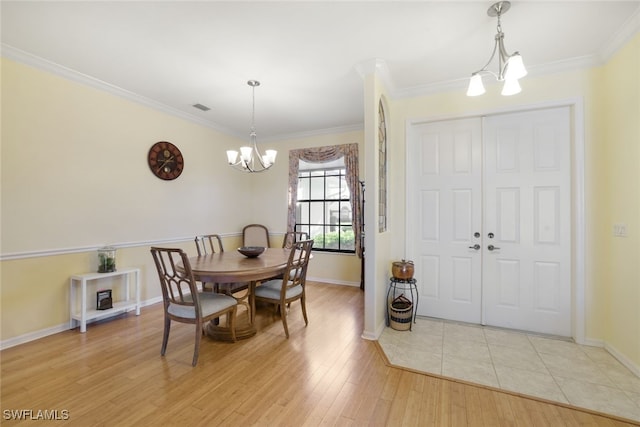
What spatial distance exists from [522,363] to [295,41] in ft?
11.1

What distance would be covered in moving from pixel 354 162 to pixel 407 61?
2.10 meters

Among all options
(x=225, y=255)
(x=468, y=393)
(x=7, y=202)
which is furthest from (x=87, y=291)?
(x=468, y=393)

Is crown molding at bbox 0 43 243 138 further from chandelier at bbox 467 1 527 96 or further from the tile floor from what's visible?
the tile floor

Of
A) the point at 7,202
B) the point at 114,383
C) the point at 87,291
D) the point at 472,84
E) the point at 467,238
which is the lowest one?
the point at 114,383

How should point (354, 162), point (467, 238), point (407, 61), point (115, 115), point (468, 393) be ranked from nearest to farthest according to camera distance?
point (468, 393) < point (407, 61) < point (467, 238) < point (115, 115) < point (354, 162)

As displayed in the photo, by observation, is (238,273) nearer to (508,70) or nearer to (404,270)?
(404,270)

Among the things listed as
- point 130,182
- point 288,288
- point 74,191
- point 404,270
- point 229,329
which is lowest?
point 229,329

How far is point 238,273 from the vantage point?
2438 millimetres

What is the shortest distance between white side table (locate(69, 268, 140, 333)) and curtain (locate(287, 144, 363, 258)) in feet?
8.41

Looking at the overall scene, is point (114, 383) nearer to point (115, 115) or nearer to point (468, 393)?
point (468, 393)

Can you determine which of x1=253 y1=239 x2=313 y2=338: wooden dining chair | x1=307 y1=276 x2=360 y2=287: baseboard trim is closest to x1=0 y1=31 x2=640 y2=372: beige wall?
x1=253 y1=239 x2=313 y2=338: wooden dining chair

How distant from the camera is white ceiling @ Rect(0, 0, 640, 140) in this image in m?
2.06

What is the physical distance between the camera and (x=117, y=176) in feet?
11.2

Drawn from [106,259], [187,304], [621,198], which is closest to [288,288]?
[187,304]
